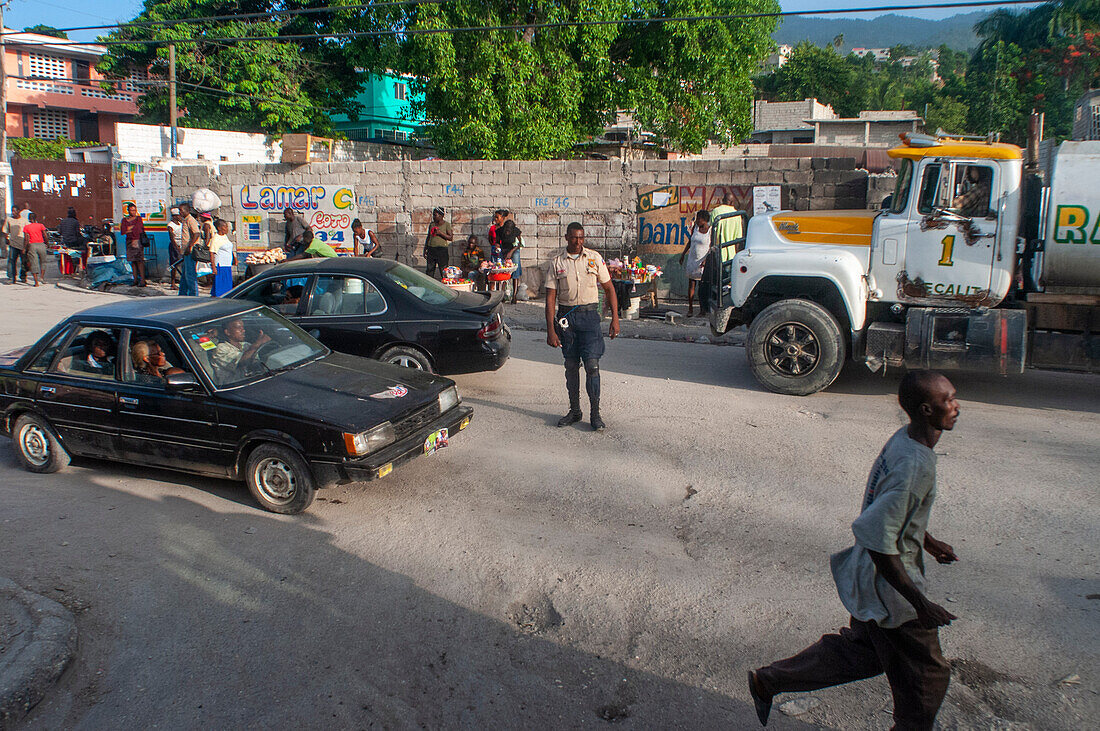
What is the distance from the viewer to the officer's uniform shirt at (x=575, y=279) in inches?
280

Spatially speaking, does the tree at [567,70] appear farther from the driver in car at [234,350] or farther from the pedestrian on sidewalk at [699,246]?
the driver in car at [234,350]

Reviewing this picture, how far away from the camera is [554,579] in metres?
4.64

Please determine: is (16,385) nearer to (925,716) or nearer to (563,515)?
(563,515)

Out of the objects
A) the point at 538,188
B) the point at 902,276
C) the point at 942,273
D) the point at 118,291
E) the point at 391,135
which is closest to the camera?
the point at 942,273

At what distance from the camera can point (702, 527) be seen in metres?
5.31

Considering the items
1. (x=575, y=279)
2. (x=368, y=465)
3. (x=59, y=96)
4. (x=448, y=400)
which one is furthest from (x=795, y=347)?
(x=59, y=96)

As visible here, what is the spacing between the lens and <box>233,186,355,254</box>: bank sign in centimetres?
1778

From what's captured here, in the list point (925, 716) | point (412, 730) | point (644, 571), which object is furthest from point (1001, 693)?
point (412, 730)

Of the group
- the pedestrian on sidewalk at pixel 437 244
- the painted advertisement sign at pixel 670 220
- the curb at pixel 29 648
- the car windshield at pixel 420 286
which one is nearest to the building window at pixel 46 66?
the pedestrian on sidewalk at pixel 437 244

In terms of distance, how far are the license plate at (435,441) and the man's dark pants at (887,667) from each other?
3.28m

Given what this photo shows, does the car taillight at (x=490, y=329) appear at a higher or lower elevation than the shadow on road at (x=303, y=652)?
higher

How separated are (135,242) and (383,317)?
12.5 metres

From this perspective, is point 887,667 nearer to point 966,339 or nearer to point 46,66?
point 966,339

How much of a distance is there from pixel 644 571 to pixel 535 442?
2507 millimetres
